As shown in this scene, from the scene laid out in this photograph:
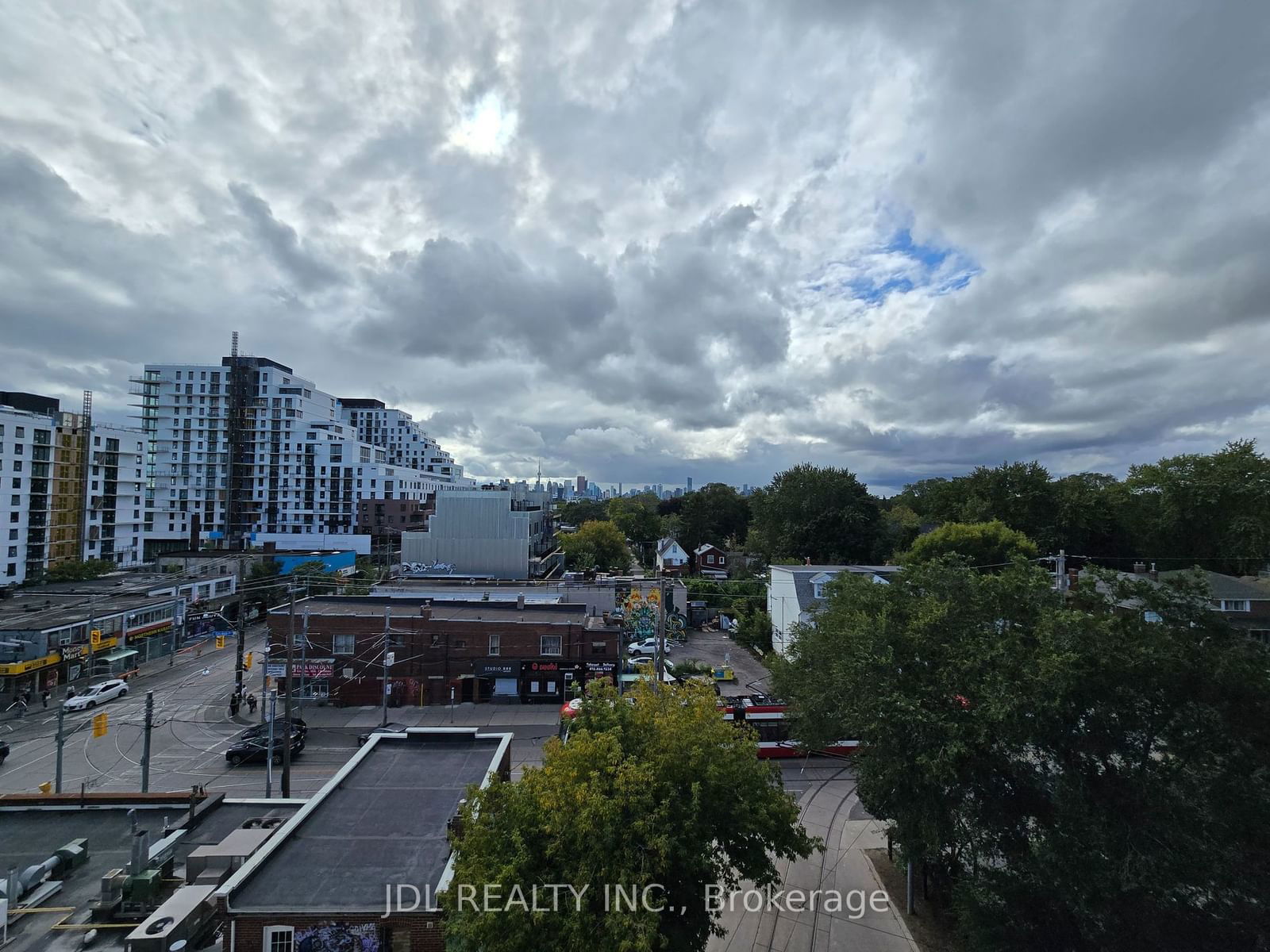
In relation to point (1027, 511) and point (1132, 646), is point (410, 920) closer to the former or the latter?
point (1132, 646)

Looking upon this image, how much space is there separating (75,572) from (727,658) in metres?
61.7

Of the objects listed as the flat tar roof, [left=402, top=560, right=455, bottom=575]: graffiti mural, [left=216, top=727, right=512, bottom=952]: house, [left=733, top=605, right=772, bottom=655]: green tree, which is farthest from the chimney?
[left=402, top=560, right=455, bottom=575]: graffiti mural

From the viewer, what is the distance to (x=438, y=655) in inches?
1286

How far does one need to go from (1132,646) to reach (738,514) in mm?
76045

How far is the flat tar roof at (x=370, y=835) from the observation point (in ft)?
33.3

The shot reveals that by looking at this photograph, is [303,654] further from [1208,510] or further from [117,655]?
[1208,510]

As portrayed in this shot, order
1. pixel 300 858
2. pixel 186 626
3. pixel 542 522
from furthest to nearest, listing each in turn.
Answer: pixel 542 522, pixel 186 626, pixel 300 858

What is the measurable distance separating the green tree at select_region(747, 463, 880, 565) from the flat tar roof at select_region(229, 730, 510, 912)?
163 feet

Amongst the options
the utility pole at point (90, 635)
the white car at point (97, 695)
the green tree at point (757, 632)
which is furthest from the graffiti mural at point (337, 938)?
the utility pole at point (90, 635)

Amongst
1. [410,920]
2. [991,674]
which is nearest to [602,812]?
[410,920]

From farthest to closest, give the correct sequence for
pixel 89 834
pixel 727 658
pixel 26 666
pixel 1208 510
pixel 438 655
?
pixel 1208 510, pixel 727 658, pixel 438 655, pixel 26 666, pixel 89 834

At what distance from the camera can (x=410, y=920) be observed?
9.83 m

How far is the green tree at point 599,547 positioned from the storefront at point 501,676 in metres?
36.3

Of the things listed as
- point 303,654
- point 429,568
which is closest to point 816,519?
point 429,568
